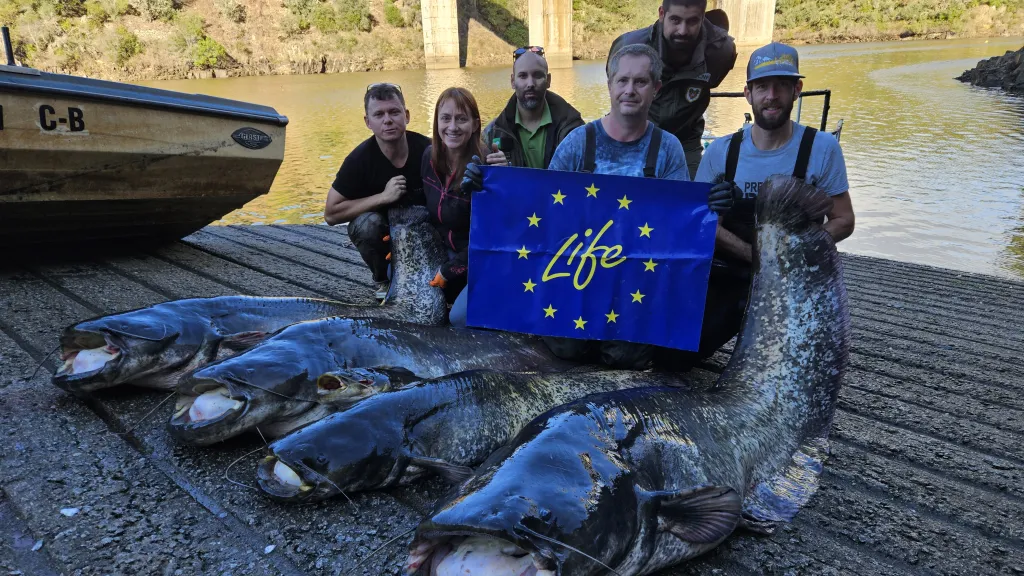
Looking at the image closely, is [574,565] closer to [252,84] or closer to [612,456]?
[612,456]

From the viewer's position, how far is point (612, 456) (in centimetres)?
200

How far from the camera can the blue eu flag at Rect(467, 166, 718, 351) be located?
10.7 ft

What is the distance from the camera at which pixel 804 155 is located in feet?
11.0

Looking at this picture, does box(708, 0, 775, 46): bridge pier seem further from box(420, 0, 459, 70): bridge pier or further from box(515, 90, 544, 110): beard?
box(515, 90, 544, 110): beard

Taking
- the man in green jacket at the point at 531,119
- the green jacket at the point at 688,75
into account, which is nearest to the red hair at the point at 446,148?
the man in green jacket at the point at 531,119

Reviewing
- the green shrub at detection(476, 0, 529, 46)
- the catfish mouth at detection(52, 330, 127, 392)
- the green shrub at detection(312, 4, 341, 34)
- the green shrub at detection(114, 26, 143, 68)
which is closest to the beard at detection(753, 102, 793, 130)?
the catfish mouth at detection(52, 330, 127, 392)

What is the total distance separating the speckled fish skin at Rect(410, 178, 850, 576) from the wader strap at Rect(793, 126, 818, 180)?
371 mm

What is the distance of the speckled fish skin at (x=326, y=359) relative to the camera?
268cm

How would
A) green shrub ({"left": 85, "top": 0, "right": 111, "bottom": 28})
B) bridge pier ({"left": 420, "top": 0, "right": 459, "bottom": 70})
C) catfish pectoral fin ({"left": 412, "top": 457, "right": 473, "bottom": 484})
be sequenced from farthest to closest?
bridge pier ({"left": 420, "top": 0, "right": 459, "bottom": 70}) < green shrub ({"left": 85, "top": 0, "right": 111, "bottom": 28}) < catfish pectoral fin ({"left": 412, "top": 457, "right": 473, "bottom": 484})

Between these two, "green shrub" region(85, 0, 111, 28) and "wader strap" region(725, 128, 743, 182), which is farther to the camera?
"green shrub" region(85, 0, 111, 28)

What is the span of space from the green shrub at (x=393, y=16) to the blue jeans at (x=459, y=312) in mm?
50859

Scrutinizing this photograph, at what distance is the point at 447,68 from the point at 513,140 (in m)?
44.9

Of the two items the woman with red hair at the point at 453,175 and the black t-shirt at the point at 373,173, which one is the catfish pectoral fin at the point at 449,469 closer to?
the woman with red hair at the point at 453,175

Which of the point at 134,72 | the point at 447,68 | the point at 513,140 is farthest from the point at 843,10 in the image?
the point at 513,140
